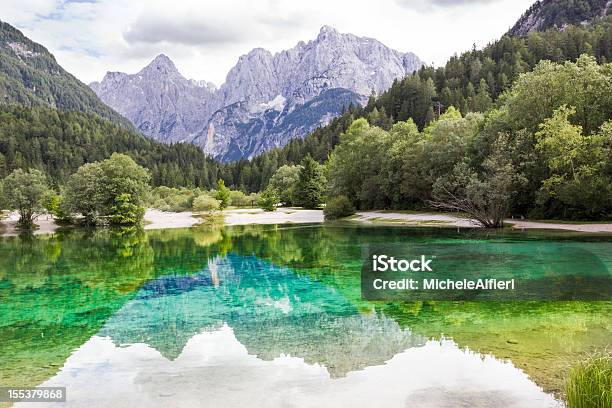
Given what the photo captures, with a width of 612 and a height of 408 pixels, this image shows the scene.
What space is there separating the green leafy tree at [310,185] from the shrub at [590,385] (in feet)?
268

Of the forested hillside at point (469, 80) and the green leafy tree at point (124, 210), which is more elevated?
the forested hillside at point (469, 80)

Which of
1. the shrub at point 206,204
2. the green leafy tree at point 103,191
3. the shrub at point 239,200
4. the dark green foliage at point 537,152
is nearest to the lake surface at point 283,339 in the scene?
the dark green foliage at point 537,152

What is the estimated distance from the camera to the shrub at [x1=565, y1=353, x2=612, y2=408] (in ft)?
19.8

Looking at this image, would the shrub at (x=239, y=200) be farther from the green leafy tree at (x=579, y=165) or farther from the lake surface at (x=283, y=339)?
the lake surface at (x=283, y=339)

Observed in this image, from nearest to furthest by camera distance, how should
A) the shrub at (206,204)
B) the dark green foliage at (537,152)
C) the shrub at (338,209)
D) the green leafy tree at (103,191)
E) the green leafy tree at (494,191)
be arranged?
1. the dark green foliage at (537,152)
2. the green leafy tree at (494,191)
3. the shrub at (338,209)
4. the green leafy tree at (103,191)
5. the shrub at (206,204)

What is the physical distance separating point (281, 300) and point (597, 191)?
92.5 ft

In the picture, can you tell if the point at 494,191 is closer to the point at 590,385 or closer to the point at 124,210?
the point at 590,385

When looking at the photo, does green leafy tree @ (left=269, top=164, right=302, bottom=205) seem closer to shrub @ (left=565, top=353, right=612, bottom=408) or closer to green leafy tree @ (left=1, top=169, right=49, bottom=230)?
green leafy tree @ (left=1, top=169, right=49, bottom=230)

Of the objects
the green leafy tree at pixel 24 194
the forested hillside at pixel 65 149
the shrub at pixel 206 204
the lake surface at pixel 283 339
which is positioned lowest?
the lake surface at pixel 283 339

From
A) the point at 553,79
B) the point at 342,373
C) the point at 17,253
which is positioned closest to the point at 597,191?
the point at 553,79

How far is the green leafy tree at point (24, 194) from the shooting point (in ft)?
213

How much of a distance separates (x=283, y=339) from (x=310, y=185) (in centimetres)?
7729

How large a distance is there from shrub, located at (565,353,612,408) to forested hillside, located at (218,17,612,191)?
106445mm

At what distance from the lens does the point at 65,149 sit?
17325 centimetres
